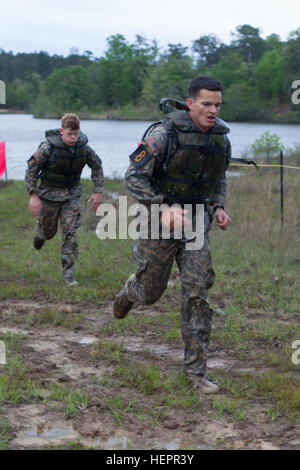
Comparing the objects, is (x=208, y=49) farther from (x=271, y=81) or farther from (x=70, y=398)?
(x=70, y=398)

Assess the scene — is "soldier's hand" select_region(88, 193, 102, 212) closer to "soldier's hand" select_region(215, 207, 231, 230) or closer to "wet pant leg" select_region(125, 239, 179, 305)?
"wet pant leg" select_region(125, 239, 179, 305)

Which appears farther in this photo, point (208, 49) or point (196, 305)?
point (208, 49)

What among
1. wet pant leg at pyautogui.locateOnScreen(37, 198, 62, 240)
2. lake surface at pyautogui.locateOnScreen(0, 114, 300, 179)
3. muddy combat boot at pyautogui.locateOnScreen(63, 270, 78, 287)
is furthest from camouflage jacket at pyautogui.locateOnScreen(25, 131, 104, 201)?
lake surface at pyautogui.locateOnScreen(0, 114, 300, 179)

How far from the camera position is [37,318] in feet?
21.0

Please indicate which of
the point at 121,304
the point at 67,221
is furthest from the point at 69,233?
the point at 121,304

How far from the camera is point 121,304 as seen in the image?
5543mm

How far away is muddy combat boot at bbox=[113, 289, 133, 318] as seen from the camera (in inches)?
215

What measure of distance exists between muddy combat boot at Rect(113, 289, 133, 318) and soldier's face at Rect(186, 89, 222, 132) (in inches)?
65.5

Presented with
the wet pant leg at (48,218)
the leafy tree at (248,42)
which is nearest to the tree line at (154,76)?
the leafy tree at (248,42)

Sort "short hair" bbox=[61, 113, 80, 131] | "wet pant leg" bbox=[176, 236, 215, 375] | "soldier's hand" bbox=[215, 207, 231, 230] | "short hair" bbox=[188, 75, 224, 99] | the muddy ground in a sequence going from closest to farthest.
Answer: the muddy ground, "short hair" bbox=[188, 75, 224, 99], "wet pant leg" bbox=[176, 236, 215, 375], "soldier's hand" bbox=[215, 207, 231, 230], "short hair" bbox=[61, 113, 80, 131]

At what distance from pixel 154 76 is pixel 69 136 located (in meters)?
37.0

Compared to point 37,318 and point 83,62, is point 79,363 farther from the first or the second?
point 83,62
